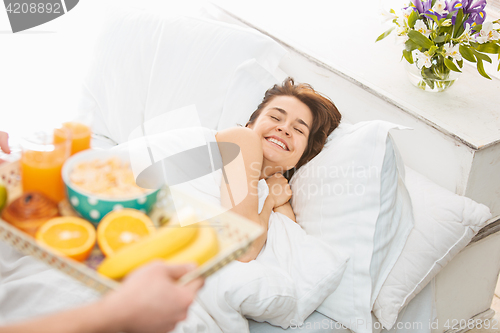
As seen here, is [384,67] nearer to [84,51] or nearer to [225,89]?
[225,89]

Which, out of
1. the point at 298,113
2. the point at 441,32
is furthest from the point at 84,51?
the point at 441,32

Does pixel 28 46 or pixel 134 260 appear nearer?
pixel 134 260

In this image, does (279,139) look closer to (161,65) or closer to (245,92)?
(245,92)

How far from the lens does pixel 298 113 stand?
4.45 ft

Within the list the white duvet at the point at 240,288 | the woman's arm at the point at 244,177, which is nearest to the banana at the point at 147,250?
the white duvet at the point at 240,288

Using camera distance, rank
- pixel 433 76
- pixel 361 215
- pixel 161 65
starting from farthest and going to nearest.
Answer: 1. pixel 161 65
2. pixel 433 76
3. pixel 361 215

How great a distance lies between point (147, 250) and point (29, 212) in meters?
0.18

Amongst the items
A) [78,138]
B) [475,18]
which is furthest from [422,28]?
[78,138]

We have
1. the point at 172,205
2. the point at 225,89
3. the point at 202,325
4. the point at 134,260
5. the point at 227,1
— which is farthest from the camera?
the point at 227,1

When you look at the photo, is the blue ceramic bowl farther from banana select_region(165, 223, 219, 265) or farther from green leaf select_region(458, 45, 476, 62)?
green leaf select_region(458, 45, 476, 62)

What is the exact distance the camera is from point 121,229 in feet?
1.88

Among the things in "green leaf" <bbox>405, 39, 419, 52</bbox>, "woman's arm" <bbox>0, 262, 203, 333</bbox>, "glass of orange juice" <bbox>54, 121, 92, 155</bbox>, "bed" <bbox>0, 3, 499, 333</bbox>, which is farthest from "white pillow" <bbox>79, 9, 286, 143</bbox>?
"woman's arm" <bbox>0, 262, 203, 333</bbox>

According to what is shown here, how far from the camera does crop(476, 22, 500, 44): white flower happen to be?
1.17 m

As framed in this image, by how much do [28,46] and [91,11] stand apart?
0.36 m
